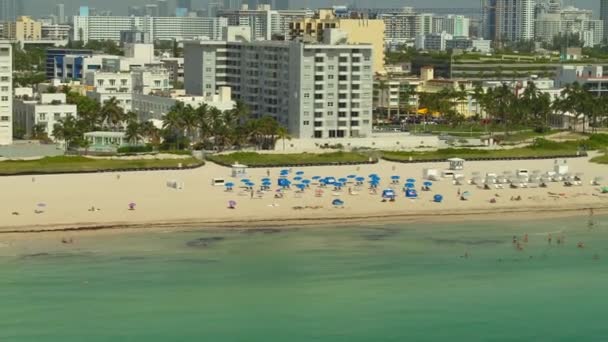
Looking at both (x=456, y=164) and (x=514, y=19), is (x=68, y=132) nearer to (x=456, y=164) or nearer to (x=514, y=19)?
(x=456, y=164)

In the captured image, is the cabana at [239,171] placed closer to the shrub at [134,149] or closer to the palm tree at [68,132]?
the shrub at [134,149]

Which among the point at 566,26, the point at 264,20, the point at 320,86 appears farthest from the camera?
the point at 566,26

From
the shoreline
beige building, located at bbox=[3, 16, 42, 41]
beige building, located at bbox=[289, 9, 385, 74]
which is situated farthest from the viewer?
beige building, located at bbox=[3, 16, 42, 41]

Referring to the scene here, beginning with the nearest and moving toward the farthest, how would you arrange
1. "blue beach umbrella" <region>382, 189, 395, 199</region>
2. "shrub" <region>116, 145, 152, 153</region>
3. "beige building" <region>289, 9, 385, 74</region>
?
1. "blue beach umbrella" <region>382, 189, 395, 199</region>
2. "shrub" <region>116, 145, 152, 153</region>
3. "beige building" <region>289, 9, 385, 74</region>

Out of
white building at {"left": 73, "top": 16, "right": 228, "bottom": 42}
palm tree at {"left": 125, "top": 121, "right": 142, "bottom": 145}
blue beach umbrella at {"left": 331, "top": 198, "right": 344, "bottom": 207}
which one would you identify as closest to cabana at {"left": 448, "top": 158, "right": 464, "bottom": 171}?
blue beach umbrella at {"left": 331, "top": 198, "right": 344, "bottom": 207}

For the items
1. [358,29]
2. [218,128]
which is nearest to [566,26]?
[358,29]

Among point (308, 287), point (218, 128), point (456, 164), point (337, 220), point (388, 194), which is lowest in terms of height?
point (308, 287)

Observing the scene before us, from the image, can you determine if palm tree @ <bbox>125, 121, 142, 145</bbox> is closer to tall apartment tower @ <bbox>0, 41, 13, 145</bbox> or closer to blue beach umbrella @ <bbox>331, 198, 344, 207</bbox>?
tall apartment tower @ <bbox>0, 41, 13, 145</bbox>
